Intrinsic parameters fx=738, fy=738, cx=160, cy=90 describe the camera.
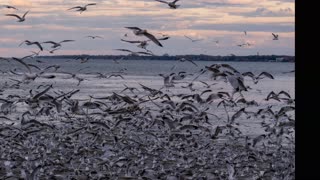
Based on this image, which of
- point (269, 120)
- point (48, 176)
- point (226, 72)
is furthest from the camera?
point (269, 120)

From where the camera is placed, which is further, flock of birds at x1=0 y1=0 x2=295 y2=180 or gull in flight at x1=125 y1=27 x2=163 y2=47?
flock of birds at x1=0 y1=0 x2=295 y2=180

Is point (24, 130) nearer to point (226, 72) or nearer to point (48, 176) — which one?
point (48, 176)

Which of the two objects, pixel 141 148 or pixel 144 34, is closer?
pixel 144 34

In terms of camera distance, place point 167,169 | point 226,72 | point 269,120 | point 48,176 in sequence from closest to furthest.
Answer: point 226,72 < point 48,176 < point 167,169 < point 269,120

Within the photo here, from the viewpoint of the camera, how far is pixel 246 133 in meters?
Answer: 24.5

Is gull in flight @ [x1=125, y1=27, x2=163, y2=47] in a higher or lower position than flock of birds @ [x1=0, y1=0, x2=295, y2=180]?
higher

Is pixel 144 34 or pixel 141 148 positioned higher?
pixel 144 34

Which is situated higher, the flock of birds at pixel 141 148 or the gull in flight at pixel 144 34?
the gull in flight at pixel 144 34

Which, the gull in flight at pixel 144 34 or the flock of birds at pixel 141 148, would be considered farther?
the flock of birds at pixel 141 148

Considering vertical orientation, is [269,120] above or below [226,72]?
below

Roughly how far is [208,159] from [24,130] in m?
4.55

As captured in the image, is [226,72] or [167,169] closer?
[226,72]
